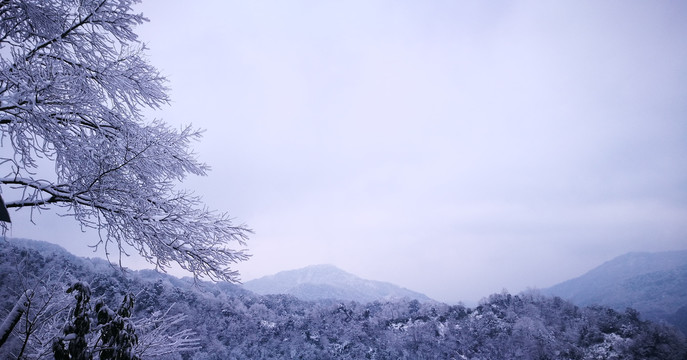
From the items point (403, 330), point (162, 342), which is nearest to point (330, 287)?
point (403, 330)

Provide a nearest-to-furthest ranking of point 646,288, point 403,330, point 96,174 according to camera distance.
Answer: point 96,174, point 403,330, point 646,288

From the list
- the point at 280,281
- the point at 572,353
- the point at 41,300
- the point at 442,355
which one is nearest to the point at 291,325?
the point at 442,355

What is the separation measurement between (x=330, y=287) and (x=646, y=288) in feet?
459

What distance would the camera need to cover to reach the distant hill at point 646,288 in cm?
9056

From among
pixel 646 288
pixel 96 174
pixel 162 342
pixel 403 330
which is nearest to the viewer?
pixel 96 174

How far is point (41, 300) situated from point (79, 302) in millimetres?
1465

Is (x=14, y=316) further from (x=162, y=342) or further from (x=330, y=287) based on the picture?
(x=330, y=287)

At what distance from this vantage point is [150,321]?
3.33 meters

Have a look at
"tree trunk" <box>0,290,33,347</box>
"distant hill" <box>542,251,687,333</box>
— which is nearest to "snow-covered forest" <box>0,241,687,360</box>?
"distant hill" <box>542,251,687,333</box>

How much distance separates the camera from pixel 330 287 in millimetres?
152750

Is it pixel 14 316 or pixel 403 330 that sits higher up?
pixel 14 316

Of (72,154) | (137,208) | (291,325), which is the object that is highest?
(72,154)

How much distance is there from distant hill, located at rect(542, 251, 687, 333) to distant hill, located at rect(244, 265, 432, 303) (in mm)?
76921

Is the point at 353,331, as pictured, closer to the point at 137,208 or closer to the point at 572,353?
the point at 572,353
